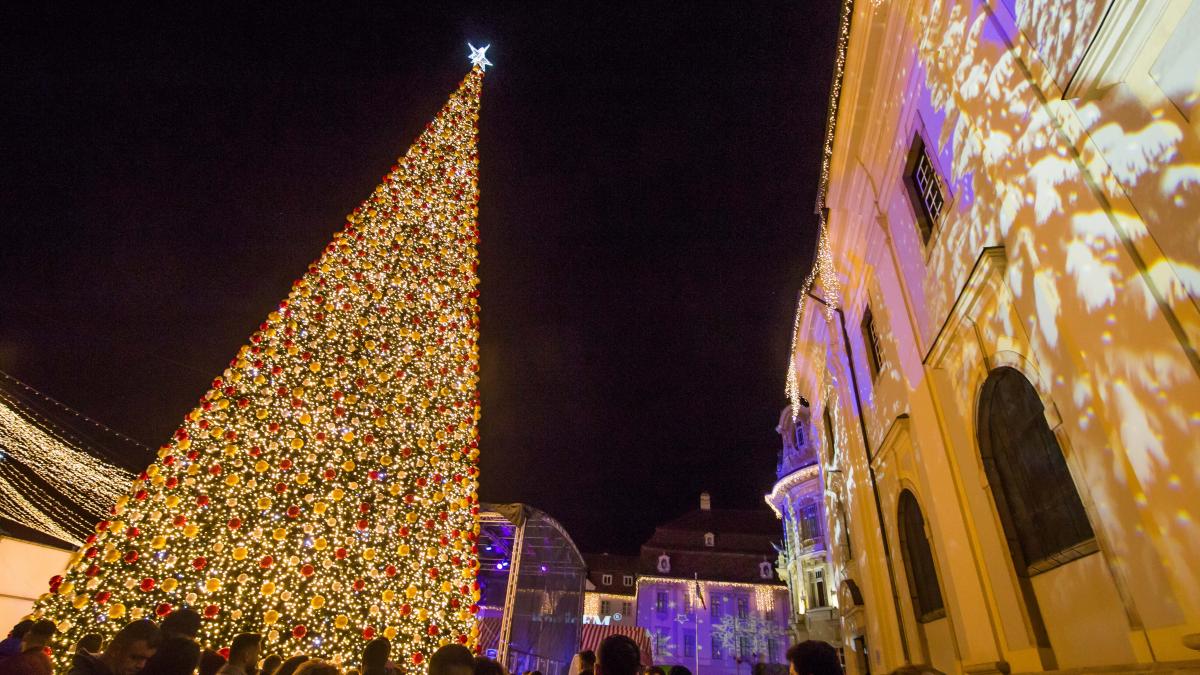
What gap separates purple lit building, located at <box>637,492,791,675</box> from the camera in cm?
4019

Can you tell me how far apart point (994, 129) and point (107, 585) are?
10619 millimetres

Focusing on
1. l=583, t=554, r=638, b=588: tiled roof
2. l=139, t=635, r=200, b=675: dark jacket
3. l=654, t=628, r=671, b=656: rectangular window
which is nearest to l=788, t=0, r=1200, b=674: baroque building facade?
l=139, t=635, r=200, b=675: dark jacket

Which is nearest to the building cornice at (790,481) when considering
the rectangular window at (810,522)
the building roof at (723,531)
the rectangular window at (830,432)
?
the rectangular window at (810,522)

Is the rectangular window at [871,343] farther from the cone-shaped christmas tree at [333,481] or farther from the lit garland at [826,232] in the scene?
the cone-shaped christmas tree at [333,481]

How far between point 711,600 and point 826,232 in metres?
38.4

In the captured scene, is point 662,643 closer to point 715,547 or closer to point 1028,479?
point 715,547

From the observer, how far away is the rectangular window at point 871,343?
35.1 feet

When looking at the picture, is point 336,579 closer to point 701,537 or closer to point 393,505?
point 393,505

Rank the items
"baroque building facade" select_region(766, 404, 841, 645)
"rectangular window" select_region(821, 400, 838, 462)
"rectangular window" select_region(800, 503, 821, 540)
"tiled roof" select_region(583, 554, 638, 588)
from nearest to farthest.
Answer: "rectangular window" select_region(821, 400, 838, 462)
"baroque building facade" select_region(766, 404, 841, 645)
"rectangular window" select_region(800, 503, 821, 540)
"tiled roof" select_region(583, 554, 638, 588)

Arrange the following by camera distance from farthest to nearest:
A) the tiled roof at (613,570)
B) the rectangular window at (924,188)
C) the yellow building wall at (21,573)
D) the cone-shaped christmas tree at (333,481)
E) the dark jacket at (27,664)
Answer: the tiled roof at (613,570), the yellow building wall at (21,573), the rectangular window at (924,188), the cone-shaped christmas tree at (333,481), the dark jacket at (27,664)

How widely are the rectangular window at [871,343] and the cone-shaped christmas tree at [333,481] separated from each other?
25.8ft

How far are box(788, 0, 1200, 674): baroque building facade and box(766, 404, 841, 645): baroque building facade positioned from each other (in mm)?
15739

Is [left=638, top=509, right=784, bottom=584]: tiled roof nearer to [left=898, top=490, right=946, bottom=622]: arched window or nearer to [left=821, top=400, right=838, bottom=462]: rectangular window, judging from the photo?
[left=821, top=400, right=838, bottom=462]: rectangular window

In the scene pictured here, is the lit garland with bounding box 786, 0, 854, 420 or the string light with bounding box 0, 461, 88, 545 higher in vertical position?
the lit garland with bounding box 786, 0, 854, 420
